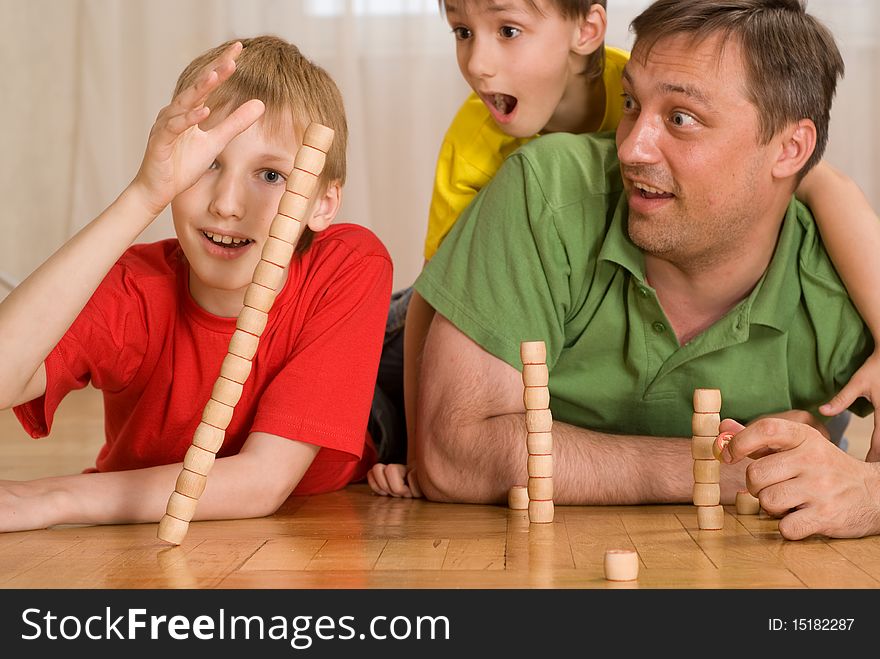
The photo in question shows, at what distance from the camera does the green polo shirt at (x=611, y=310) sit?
1.49 meters

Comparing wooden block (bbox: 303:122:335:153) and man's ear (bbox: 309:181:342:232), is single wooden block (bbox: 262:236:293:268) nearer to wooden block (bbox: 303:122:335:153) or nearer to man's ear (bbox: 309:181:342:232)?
wooden block (bbox: 303:122:335:153)

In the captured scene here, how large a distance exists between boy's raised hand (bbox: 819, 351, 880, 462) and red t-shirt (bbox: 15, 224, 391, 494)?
0.60m

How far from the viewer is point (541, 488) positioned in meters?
1.29

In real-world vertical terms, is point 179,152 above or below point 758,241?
above

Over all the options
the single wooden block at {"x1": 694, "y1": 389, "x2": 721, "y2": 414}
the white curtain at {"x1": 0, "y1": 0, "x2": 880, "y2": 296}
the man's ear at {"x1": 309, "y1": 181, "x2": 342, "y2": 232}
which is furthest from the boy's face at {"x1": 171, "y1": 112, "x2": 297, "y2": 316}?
the white curtain at {"x1": 0, "y1": 0, "x2": 880, "y2": 296}

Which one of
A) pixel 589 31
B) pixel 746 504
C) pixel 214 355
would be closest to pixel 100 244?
pixel 214 355

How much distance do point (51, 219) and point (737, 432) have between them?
3.28m

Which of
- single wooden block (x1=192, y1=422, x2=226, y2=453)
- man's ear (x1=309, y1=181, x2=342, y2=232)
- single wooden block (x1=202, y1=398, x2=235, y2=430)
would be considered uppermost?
man's ear (x1=309, y1=181, x2=342, y2=232)

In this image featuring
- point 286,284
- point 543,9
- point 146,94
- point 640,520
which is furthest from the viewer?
point 146,94

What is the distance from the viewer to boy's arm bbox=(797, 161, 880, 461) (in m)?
1.44

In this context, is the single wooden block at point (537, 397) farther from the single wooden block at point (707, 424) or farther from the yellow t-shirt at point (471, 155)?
the yellow t-shirt at point (471, 155)

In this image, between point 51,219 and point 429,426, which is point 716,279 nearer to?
point 429,426

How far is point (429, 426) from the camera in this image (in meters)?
1.49

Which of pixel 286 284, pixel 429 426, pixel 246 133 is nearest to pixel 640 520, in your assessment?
pixel 429 426
